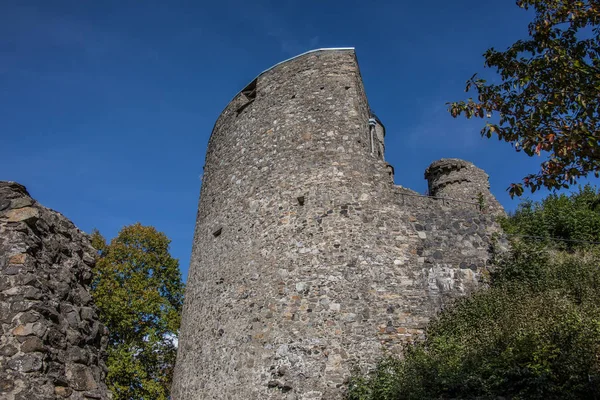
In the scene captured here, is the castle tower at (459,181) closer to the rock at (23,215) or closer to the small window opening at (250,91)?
the small window opening at (250,91)

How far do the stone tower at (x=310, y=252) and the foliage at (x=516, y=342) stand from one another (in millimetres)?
517

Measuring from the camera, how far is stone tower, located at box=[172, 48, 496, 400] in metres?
9.32

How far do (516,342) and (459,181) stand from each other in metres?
11.7

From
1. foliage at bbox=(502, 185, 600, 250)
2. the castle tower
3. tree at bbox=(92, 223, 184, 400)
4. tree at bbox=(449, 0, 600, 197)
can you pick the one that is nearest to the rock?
→ tree at bbox=(449, 0, 600, 197)

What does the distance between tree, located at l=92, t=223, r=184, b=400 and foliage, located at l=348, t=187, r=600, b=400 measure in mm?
12190

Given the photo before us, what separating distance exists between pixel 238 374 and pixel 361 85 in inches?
292

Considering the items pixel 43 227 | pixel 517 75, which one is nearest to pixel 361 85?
pixel 517 75

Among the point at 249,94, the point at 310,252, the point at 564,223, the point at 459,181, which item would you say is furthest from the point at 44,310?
the point at 459,181

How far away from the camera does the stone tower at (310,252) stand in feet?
30.6

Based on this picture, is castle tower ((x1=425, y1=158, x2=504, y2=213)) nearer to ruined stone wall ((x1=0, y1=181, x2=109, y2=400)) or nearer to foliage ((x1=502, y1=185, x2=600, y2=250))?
foliage ((x1=502, y1=185, x2=600, y2=250))

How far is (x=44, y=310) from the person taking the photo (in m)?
4.55

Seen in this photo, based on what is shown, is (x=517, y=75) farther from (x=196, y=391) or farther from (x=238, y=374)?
(x=196, y=391)

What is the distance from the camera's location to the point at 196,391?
1069cm

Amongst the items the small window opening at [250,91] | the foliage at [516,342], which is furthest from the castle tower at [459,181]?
the small window opening at [250,91]
